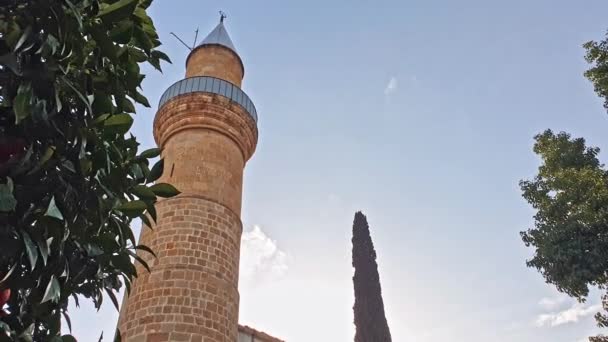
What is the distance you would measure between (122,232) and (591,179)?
35.2ft

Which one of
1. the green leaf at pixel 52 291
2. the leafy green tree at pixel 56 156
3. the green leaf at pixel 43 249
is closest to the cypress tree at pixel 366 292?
the leafy green tree at pixel 56 156

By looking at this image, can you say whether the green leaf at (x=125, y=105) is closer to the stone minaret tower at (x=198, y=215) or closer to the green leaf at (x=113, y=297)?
the green leaf at (x=113, y=297)

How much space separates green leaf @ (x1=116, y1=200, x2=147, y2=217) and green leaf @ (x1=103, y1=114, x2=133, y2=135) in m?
0.40

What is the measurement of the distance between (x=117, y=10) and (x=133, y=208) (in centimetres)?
103

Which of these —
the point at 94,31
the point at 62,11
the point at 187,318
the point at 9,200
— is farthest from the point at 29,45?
the point at 187,318

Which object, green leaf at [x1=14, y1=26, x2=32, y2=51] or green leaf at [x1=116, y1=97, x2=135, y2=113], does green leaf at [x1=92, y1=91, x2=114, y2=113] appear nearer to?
green leaf at [x1=116, y1=97, x2=135, y2=113]

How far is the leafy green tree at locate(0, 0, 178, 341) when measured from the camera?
83.9 inches

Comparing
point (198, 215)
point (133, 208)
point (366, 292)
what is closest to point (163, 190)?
point (133, 208)

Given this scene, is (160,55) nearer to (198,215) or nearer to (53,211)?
(53,211)

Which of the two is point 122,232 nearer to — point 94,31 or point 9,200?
point 9,200

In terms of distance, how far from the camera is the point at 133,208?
2.71 m

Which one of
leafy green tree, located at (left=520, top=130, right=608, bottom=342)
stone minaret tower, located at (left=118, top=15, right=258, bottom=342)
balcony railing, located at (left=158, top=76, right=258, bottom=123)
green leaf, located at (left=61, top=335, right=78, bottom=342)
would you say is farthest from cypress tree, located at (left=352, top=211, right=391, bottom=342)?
green leaf, located at (left=61, top=335, right=78, bottom=342)

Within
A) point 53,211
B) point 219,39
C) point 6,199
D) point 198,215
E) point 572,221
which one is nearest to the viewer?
point 6,199

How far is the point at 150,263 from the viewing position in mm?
8492
